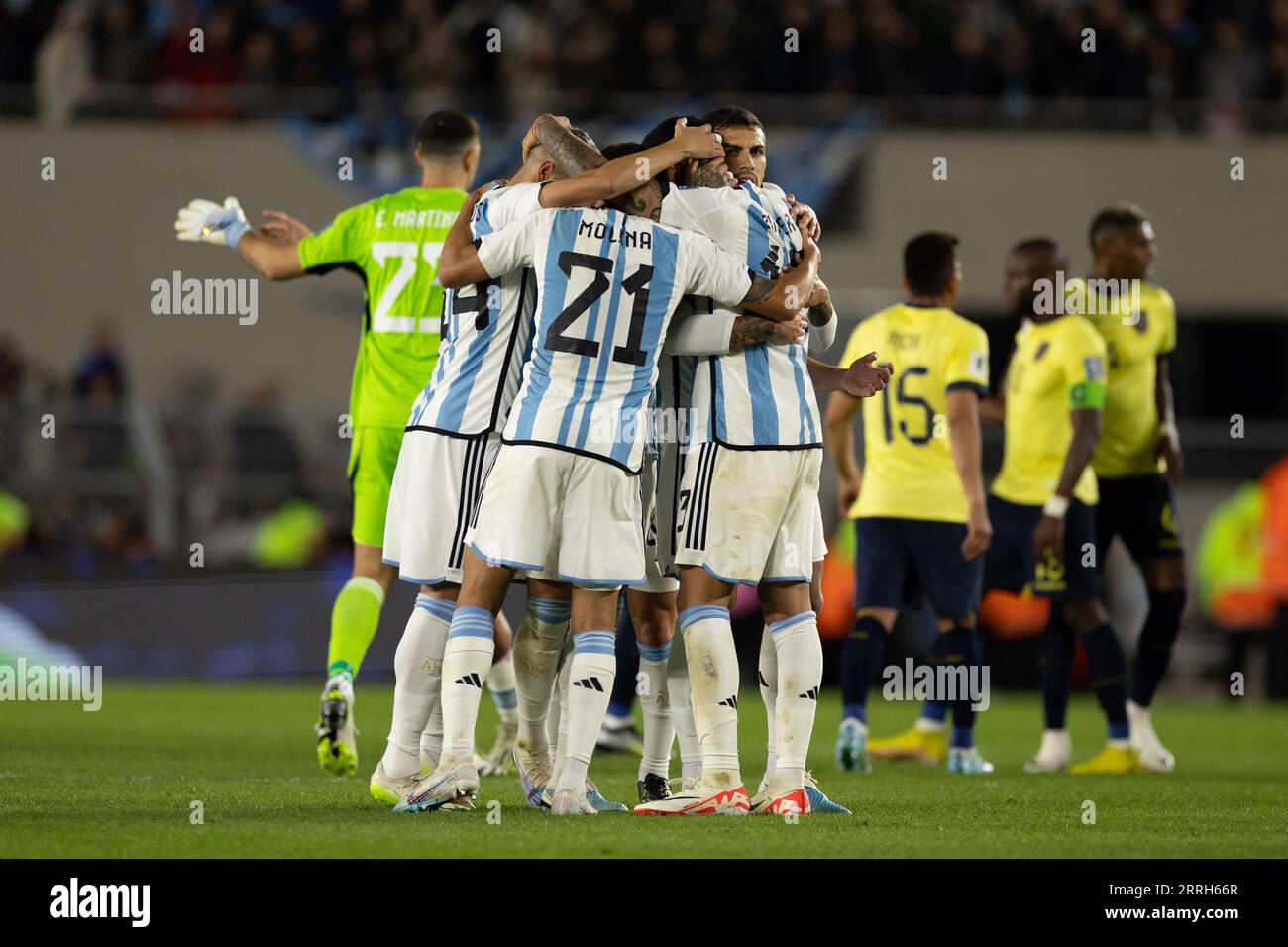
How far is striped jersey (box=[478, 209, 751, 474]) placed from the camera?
6211 mm

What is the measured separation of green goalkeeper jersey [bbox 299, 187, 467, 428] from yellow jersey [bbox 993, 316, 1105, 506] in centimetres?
330

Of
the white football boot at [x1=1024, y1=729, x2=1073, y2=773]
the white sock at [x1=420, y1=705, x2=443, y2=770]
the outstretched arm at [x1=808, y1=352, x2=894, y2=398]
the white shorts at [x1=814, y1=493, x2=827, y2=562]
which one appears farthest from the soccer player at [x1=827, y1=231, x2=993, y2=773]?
the white sock at [x1=420, y1=705, x2=443, y2=770]

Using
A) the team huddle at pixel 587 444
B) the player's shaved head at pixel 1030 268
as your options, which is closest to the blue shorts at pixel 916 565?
the player's shaved head at pixel 1030 268

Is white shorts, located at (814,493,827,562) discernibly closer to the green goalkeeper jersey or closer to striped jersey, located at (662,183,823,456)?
striped jersey, located at (662,183,823,456)

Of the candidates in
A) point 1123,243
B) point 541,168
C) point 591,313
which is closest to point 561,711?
point 591,313

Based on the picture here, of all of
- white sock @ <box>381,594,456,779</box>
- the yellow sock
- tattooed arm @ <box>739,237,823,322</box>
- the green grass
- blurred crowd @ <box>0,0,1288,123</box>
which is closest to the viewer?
the green grass

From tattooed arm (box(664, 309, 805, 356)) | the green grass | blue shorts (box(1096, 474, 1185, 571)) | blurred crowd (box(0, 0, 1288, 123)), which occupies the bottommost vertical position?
the green grass

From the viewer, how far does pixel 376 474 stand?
788cm

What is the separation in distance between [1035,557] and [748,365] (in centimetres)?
334

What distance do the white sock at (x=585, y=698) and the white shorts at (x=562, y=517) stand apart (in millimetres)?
223

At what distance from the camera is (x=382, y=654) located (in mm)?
14406

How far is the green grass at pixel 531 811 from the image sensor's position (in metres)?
5.45

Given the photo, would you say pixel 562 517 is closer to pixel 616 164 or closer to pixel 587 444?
pixel 587 444
